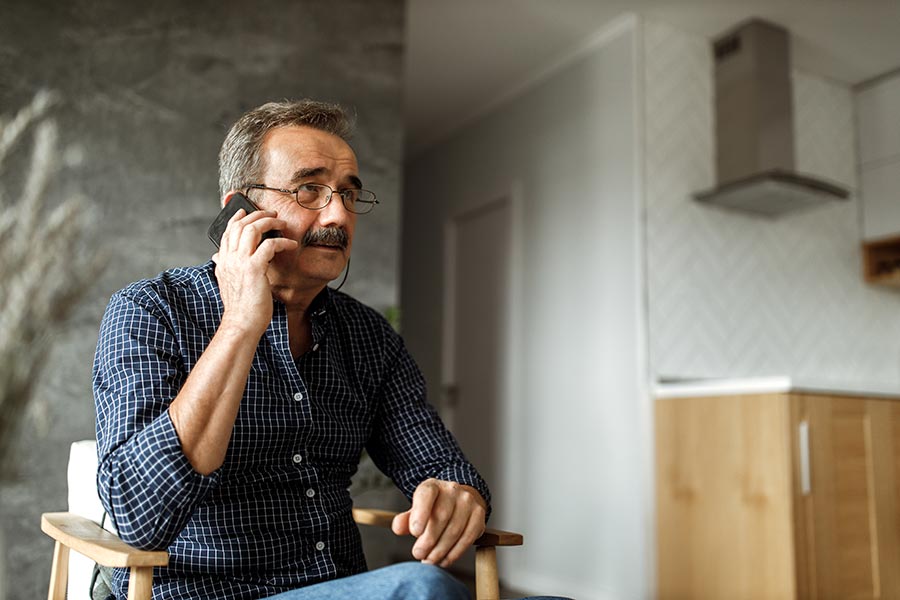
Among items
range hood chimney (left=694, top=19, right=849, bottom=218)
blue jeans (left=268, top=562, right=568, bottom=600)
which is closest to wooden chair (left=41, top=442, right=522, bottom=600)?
blue jeans (left=268, top=562, right=568, bottom=600)

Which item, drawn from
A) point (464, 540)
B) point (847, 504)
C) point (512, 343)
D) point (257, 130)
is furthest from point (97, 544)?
point (512, 343)

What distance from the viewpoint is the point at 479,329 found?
15.2ft

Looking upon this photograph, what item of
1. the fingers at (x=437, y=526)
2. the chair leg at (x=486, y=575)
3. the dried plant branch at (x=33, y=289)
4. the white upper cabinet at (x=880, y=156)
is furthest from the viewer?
the white upper cabinet at (x=880, y=156)

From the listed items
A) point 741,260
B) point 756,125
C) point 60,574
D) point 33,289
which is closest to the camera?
point 33,289

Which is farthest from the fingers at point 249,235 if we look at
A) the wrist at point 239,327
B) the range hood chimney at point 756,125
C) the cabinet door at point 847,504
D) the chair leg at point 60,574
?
the range hood chimney at point 756,125

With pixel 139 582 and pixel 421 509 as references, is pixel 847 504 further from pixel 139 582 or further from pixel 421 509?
pixel 139 582

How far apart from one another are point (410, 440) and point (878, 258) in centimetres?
353

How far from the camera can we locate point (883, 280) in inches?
162

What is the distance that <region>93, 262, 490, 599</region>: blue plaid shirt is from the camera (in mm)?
1103

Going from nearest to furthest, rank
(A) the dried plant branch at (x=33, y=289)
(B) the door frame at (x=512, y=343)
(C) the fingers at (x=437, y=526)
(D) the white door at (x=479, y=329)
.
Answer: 1. (A) the dried plant branch at (x=33, y=289)
2. (C) the fingers at (x=437, y=526)
3. (B) the door frame at (x=512, y=343)
4. (D) the white door at (x=479, y=329)

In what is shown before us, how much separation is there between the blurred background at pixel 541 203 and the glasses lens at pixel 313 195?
4.77ft

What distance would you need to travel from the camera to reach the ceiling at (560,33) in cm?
355

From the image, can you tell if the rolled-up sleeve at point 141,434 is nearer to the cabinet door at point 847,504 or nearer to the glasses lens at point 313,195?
the glasses lens at point 313,195

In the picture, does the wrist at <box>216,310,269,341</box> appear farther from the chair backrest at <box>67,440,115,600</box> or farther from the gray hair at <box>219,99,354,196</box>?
the chair backrest at <box>67,440,115,600</box>
